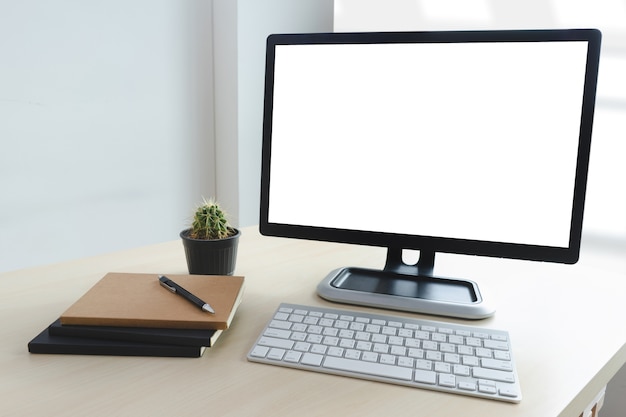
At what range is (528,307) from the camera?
33.2 inches

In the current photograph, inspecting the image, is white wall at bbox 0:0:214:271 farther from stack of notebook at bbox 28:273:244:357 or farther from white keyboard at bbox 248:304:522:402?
white keyboard at bbox 248:304:522:402

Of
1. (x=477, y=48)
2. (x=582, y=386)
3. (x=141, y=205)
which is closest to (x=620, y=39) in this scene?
(x=477, y=48)

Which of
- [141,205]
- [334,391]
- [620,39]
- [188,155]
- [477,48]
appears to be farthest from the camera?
[188,155]

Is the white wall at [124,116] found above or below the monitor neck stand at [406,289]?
above

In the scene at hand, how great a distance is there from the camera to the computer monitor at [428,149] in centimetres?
79

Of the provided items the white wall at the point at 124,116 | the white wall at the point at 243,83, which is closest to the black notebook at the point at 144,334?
the white wall at the point at 124,116

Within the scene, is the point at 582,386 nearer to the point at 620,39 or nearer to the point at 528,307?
the point at 528,307

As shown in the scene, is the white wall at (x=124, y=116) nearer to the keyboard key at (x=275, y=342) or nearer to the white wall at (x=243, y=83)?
the white wall at (x=243, y=83)

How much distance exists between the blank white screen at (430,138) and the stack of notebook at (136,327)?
9.6 inches

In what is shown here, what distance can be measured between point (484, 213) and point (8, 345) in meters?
0.63

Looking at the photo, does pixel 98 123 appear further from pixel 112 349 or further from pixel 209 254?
pixel 112 349

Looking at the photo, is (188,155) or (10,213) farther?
(188,155)

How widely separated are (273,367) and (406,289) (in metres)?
0.28

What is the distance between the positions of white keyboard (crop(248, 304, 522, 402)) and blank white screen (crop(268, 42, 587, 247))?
0.57 feet
